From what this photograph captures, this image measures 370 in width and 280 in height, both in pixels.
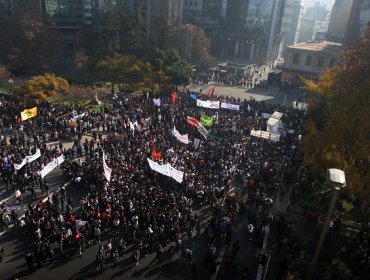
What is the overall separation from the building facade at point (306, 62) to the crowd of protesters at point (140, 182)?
29.0m

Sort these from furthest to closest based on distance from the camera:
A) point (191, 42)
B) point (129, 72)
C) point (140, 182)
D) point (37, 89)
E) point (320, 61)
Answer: point (191, 42) → point (320, 61) → point (129, 72) → point (37, 89) → point (140, 182)

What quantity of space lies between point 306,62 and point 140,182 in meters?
49.6

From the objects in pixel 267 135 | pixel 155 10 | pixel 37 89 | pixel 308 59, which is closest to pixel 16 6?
pixel 155 10

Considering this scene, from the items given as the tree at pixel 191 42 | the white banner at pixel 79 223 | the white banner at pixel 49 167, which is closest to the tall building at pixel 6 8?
the tree at pixel 191 42

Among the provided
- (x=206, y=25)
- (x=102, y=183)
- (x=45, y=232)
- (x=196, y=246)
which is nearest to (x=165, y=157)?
(x=102, y=183)

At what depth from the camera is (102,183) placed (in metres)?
23.2

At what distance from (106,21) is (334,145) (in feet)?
167

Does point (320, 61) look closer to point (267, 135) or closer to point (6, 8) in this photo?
point (267, 135)

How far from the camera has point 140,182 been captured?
23.9 m

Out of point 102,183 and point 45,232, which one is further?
point 102,183

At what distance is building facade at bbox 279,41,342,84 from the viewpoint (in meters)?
61.8

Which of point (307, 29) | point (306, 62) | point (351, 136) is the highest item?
point (351, 136)

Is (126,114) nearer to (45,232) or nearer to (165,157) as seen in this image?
(165,157)

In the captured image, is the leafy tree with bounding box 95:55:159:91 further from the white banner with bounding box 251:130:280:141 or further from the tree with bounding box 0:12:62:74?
the white banner with bounding box 251:130:280:141
